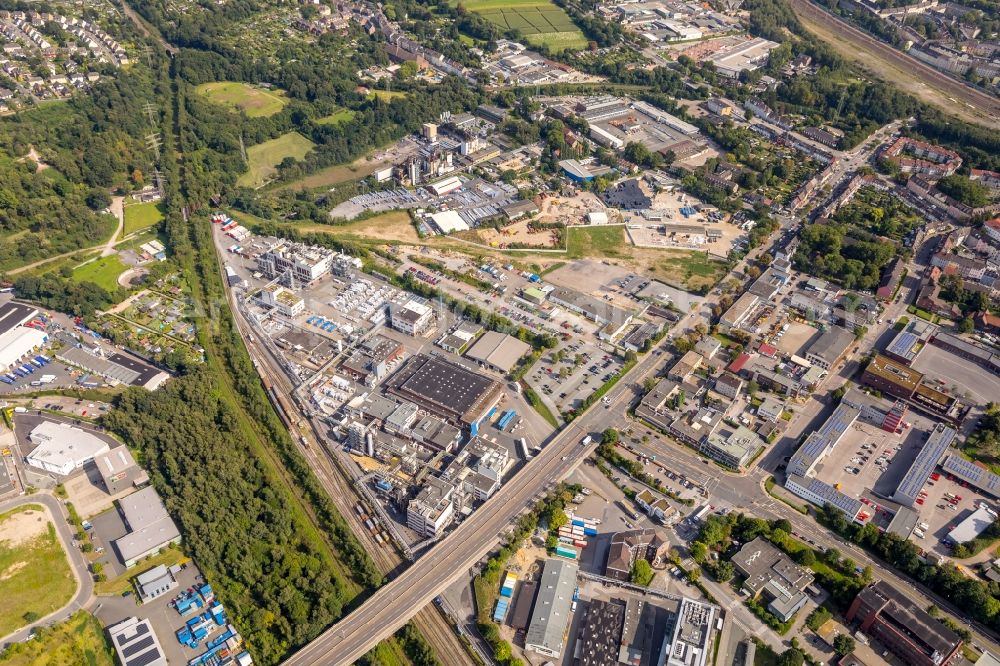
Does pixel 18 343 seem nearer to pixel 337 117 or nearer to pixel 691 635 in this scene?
pixel 337 117

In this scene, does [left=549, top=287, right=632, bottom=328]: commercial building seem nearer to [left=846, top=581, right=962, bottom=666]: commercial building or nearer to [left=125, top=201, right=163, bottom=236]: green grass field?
[left=846, top=581, right=962, bottom=666]: commercial building

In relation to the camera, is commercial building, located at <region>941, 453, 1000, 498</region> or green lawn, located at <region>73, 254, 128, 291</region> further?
green lawn, located at <region>73, 254, 128, 291</region>

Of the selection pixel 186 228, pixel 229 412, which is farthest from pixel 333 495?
pixel 186 228

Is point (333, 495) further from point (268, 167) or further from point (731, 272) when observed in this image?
point (268, 167)

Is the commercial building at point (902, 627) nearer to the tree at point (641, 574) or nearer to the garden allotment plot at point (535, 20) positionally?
the tree at point (641, 574)

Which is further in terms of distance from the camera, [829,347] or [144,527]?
[829,347]

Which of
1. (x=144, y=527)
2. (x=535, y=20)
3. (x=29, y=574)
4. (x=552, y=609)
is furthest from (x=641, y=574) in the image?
(x=535, y=20)

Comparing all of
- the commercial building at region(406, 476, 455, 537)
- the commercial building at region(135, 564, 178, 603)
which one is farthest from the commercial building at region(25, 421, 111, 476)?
the commercial building at region(406, 476, 455, 537)

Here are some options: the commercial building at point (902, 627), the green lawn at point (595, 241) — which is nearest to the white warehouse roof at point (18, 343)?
the green lawn at point (595, 241)
